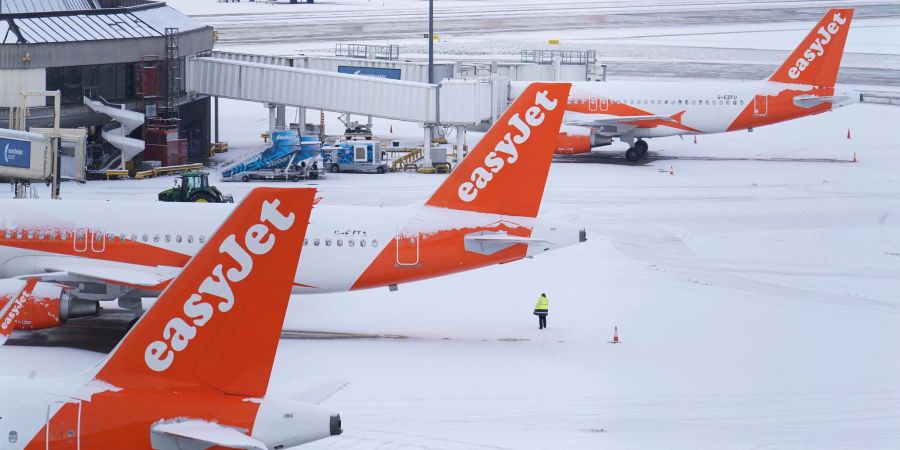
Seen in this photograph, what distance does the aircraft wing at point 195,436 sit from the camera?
16.4 m

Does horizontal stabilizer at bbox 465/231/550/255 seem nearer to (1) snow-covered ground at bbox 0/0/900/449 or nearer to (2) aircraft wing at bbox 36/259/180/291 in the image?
(1) snow-covered ground at bbox 0/0/900/449

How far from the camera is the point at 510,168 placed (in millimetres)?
33094

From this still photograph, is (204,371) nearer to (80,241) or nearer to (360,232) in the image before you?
(360,232)

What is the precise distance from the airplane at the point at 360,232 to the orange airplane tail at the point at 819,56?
35.7 metres

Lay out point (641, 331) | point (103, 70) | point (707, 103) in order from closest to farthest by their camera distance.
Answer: point (641, 331)
point (103, 70)
point (707, 103)

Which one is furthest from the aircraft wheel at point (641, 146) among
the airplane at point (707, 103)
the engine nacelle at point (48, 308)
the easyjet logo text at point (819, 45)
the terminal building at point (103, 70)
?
the engine nacelle at point (48, 308)

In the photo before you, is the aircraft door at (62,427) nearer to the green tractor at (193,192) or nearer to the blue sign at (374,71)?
the green tractor at (193,192)

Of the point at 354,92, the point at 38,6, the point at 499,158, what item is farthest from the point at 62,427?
the point at 354,92

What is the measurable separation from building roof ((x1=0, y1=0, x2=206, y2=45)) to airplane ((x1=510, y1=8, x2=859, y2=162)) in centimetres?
1816

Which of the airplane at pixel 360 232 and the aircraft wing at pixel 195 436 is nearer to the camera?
the aircraft wing at pixel 195 436

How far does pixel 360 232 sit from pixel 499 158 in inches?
154

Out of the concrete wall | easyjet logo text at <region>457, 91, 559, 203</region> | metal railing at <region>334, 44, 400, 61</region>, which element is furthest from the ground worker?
metal railing at <region>334, 44, 400, 61</region>

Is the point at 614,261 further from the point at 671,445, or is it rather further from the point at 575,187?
the point at 671,445

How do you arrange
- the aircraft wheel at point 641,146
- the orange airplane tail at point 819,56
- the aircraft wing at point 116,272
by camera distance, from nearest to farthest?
the aircraft wing at point 116,272
the orange airplane tail at point 819,56
the aircraft wheel at point 641,146
